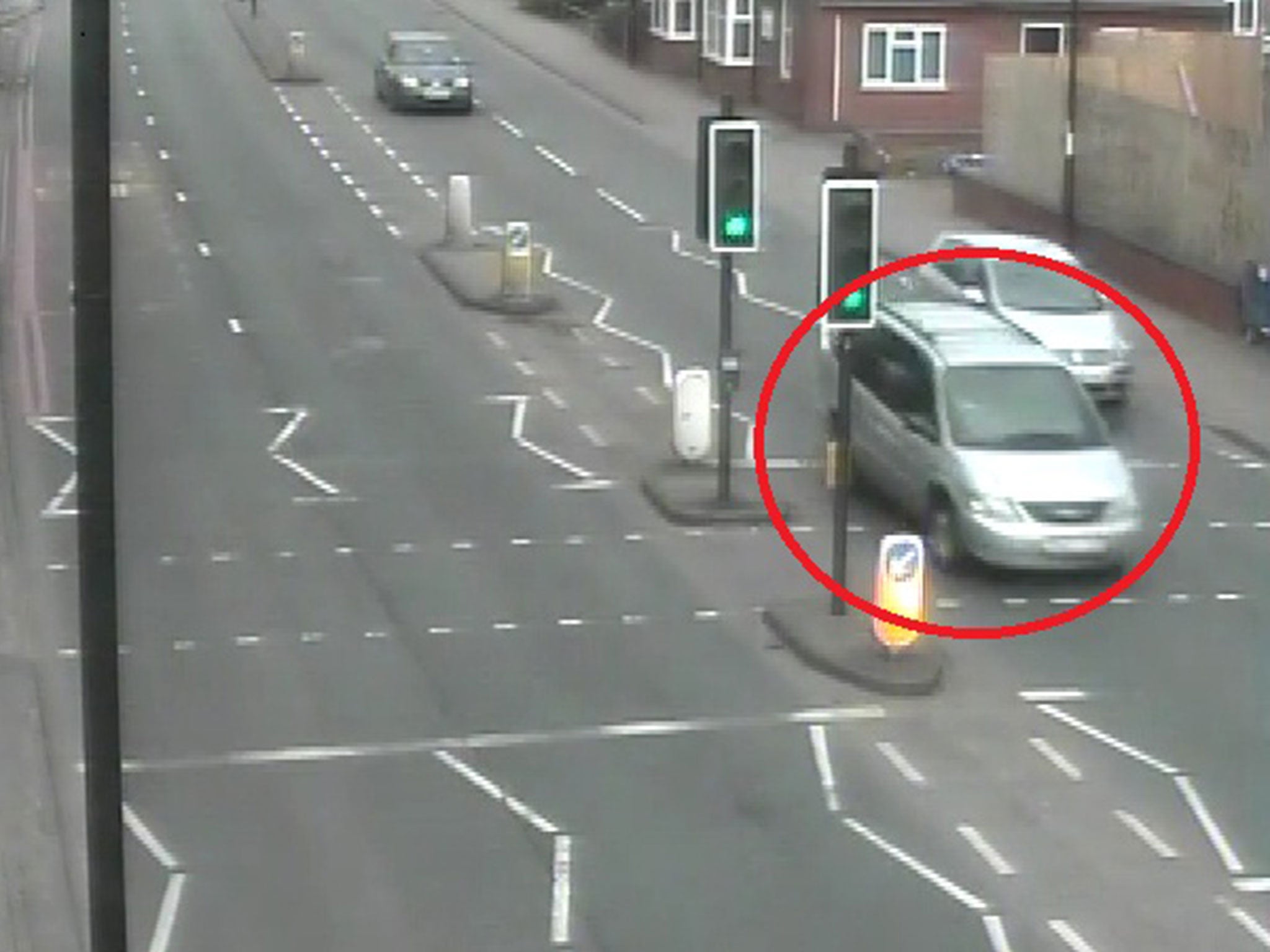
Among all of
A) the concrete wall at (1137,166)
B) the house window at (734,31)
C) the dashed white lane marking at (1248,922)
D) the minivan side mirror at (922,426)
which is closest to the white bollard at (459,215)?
the concrete wall at (1137,166)

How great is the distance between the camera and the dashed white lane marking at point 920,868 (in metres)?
14.7

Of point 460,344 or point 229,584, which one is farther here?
point 460,344

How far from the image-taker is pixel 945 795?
1659cm

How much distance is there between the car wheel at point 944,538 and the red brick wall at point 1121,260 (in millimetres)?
12871

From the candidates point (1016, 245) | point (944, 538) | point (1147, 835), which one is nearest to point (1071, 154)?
point (1016, 245)

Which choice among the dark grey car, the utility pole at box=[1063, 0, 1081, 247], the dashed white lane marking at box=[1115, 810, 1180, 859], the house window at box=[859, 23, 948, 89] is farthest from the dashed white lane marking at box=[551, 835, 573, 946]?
the dark grey car

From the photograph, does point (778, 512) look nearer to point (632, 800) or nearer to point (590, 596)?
point (590, 596)

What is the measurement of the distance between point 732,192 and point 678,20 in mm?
39891

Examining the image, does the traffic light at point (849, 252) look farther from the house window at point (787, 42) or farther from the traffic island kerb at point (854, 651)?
the house window at point (787, 42)

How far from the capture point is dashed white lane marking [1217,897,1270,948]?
46.8 ft

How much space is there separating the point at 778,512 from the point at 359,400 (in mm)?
→ 6601

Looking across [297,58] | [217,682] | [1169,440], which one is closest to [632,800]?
[217,682]

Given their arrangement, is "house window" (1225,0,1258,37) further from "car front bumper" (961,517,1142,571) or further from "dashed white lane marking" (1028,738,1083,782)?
"dashed white lane marking" (1028,738,1083,782)

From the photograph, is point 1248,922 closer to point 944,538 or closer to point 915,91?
point 944,538
